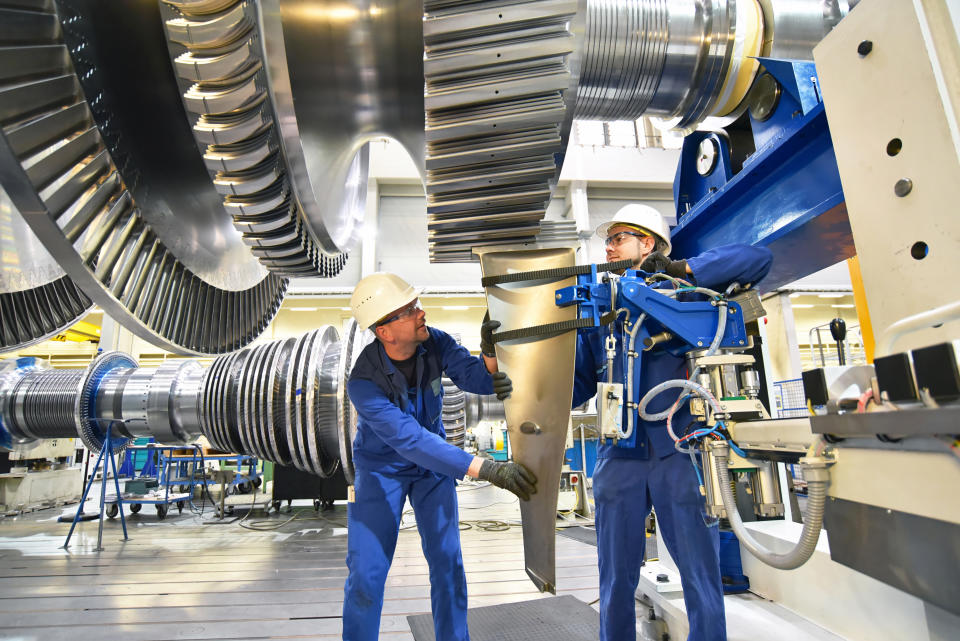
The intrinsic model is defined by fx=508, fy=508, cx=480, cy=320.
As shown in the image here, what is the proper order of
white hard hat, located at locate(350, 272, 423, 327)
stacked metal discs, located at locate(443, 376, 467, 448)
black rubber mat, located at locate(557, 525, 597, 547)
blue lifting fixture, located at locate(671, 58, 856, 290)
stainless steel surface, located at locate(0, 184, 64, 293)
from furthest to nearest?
stacked metal discs, located at locate(443, 376, 467, 448) < black rubber mat, located at locate(557, 525, 597, 547) < stainless steel surface, located at locate(0, 184, 64, 293) < white hard hat, located at locate(350, 272, 423, 327) < blue lifting fixture, located at locate(671, 58, 856, 290)

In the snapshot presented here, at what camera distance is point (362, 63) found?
1359 millimetres

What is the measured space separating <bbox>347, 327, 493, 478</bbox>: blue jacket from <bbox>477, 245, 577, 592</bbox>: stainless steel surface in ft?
1.18

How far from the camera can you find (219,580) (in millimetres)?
2941

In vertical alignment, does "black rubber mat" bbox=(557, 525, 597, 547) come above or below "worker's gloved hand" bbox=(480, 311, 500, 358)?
below

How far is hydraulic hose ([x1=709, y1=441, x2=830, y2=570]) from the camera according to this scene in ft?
2.43

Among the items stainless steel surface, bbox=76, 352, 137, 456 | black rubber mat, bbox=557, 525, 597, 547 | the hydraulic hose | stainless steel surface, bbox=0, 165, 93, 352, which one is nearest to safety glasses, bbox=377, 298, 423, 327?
the hydraulic hose

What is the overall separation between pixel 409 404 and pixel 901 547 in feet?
4.89

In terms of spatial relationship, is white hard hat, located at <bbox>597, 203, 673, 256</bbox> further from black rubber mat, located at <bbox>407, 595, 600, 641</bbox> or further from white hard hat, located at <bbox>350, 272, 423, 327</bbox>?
black rubber mat, located at <bbox>407, 595, 600, 641</bbox>

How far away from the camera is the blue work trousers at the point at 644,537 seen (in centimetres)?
139

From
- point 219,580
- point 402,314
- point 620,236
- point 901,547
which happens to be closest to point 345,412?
point 219,580

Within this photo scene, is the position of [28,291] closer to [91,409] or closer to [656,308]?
[91,409]

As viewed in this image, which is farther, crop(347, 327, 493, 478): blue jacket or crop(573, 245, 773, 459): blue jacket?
crop(347, 327, 493, 478): blue jacket

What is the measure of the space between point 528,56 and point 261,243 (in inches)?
34.0

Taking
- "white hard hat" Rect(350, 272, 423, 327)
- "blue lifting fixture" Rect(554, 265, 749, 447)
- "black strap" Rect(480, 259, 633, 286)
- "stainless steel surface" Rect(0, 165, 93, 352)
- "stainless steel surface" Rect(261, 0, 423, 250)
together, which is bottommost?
"blue lifting fixture" Rect(554, 265, 749, 447)
